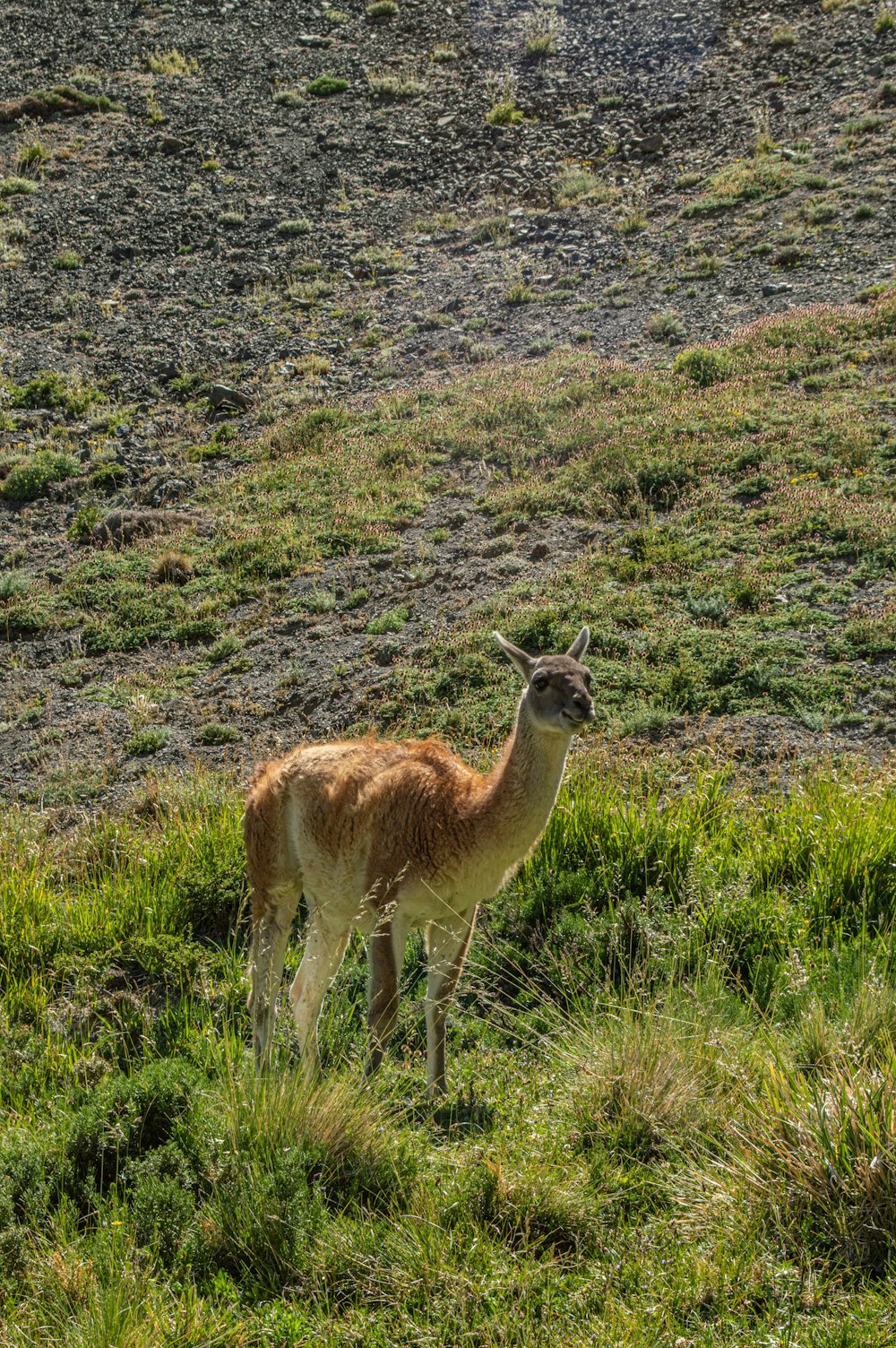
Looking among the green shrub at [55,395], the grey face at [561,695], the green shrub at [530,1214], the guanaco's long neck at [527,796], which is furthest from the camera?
the green shrub at [55,395]

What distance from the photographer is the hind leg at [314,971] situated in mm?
6262

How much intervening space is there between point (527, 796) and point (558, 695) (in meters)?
0.51

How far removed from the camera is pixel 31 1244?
4094 millimetres

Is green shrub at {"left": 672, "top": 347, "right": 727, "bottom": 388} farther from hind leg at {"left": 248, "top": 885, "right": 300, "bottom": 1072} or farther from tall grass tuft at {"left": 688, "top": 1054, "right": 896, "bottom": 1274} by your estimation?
tall grass tuft at {"left": 688, "top": 1054, "right": 896, "bottom": 1274}

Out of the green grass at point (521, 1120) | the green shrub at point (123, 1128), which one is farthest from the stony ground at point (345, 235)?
the green shrub at point (123, 1128)

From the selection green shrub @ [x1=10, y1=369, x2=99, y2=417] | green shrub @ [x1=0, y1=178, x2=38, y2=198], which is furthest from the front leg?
green shrub @ [x1=0, y1=178, x2=38, y2=198]

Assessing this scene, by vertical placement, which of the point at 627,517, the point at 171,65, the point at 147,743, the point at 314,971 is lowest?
the point at 147,743

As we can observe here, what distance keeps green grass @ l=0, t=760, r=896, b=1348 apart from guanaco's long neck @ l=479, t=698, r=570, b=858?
848mm

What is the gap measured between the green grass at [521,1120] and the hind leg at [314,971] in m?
0.27

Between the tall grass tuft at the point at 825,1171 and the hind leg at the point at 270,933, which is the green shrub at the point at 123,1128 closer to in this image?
the hind leg at the point at 270,933

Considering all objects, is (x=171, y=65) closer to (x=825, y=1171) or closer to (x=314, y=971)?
(x=314, y=971)

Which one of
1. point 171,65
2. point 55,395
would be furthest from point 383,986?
point 171,65

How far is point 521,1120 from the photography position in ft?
16.5

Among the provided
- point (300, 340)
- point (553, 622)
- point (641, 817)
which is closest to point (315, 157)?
point (300, 340)
